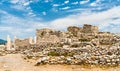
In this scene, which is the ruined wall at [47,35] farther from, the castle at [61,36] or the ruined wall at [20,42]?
the ruined wall at [20,42]

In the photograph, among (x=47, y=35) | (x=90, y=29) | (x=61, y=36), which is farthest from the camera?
(x=90, y=29)

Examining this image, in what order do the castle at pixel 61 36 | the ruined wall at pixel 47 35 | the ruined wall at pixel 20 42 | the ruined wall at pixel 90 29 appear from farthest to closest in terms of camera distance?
the ruined wall at pixel 90 29 → the ruined wall at pixel 20 42 → the ruined wall at pixel 47 35 → the castle at pixel 61 36

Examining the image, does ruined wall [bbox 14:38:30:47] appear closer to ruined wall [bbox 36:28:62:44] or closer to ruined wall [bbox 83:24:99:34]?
ruined wall [bbox 36:28:62:44]

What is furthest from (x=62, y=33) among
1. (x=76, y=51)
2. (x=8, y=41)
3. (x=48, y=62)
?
(x=48, y=62)

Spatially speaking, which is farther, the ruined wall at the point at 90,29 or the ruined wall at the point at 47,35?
the ruined wall at the point at 90,29

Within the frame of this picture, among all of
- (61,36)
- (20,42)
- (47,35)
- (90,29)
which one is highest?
(90,29)

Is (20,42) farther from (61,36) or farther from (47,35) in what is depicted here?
(61,36)

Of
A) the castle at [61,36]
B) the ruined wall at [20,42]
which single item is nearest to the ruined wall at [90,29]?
the castle at [61,36]

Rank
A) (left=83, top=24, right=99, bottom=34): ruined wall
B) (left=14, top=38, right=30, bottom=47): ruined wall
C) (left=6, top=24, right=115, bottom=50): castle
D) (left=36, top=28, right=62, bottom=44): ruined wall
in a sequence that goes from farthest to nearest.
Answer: (left=83, top=24, right=99, bottom=34): ruined wall, (left=14, top=38, right=30, bottom=47): ruined wall, (left=36, top=28, right=62, bottom=44): ruined wall, (left=6, top=24, right=115, bottom=50): castle

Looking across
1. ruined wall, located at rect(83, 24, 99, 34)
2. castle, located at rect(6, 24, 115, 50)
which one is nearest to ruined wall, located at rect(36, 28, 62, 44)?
castle, located at rect(6, 24, 115, 50)

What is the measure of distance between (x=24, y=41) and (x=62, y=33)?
26.9 feet

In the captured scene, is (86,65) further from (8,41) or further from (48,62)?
Answer: (8,41)

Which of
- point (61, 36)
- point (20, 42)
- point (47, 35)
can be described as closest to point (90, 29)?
point (61, 36)

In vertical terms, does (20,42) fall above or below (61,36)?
below
